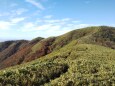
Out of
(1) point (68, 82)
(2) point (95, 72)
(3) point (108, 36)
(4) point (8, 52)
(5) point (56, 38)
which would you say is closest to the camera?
(1) point (68, 82)

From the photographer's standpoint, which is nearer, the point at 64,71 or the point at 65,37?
the point at 64,71

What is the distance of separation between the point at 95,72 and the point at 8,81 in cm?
978

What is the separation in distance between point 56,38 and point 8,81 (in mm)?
112436

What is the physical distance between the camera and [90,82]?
23266 millimetres

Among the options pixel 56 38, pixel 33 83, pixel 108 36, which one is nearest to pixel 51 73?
pixel 33 83

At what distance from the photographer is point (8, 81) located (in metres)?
23.2

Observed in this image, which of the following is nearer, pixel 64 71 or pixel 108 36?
pixel 64 71

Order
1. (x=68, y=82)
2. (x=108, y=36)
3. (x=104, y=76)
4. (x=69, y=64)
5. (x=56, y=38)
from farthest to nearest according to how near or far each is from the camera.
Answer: (x=56, y=38) → (x=108, y=36) → (x=69, y=64) → (x=104, y=76) → (x=68, y=82)

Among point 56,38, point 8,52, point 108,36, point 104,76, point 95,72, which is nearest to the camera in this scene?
point 104,76

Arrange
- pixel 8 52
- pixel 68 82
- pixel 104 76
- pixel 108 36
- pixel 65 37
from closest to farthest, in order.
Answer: pixel 68 82, pixel 104 76, pixel 108 36, pixel 65 37, pixel 8 52

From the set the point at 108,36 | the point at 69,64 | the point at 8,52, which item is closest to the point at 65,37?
the point at 108,36

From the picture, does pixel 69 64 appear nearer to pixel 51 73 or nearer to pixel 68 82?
pixel 51 73

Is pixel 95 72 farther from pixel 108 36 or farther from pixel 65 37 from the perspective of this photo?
pixel 65 37

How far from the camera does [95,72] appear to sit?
28.0 m
